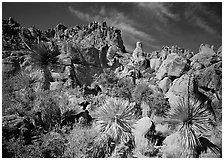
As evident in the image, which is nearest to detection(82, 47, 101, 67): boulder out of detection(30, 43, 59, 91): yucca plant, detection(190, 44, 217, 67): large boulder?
detection(30, 43, 59, 91): yucca plant

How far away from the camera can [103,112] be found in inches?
380

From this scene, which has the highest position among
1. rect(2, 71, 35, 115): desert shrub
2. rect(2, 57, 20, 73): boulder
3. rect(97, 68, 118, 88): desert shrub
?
rect(2, 57, 20, 73): boulder

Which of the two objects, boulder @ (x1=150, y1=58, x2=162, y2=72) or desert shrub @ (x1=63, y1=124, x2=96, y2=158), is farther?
boulder @ (x1=150, y1=58, x2=162, y2=72)

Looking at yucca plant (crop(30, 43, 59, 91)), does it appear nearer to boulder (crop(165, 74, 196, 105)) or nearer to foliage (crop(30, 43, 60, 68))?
foliage (crop(30, 43, 60, 68))

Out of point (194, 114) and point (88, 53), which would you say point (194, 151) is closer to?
point (194, 114)

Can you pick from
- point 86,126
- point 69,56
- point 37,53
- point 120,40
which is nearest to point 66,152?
point 86,126

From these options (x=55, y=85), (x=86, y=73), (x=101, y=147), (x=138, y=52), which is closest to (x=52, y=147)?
(x=101, y=147)

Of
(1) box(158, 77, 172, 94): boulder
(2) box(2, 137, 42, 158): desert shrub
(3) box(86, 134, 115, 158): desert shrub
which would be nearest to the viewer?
(2) box(2, 137, 42, 158): desert shrub

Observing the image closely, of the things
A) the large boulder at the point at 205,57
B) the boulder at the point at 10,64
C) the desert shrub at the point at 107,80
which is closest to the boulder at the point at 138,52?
the large boulder at the point at 205,57

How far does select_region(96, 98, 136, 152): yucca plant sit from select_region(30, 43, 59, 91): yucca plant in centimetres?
463

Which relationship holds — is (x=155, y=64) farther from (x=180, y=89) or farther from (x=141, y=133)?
(x=141, y=133)

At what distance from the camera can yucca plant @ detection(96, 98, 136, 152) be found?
8.81 m

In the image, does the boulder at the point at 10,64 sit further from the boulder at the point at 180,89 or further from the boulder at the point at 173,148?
the boulder at the point at 173,148

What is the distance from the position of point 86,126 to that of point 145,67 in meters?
14.6
